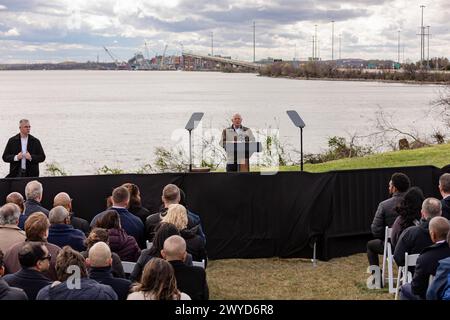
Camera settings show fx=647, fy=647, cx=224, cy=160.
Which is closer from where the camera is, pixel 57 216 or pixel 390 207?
pixel 57 216

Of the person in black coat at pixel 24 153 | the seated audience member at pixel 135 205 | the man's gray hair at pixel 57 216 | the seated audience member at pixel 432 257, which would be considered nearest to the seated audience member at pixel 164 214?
the seated audience member at pixel 135 205

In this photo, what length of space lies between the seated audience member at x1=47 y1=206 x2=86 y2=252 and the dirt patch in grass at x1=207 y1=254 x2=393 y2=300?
1.89m

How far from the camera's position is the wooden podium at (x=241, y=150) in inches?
481

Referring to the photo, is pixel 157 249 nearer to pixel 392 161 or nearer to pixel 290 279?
pixel 290 279

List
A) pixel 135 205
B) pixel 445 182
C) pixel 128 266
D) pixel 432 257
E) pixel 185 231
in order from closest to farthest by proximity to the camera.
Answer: pixel 432 257 → pixel 128 266 → pixel 185 231 → pixel 445 182 → pixel 135 205

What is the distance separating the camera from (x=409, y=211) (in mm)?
7039

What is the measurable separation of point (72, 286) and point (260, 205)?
16.6 feet

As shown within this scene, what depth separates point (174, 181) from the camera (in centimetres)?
916

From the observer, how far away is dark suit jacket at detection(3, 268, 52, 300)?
15.7ft

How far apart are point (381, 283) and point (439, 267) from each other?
9.22 ft

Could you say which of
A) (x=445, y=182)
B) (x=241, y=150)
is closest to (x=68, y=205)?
(x=445, y=182)

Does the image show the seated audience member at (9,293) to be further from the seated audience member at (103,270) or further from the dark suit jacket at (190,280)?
the dark suit jacket at (190,280)
